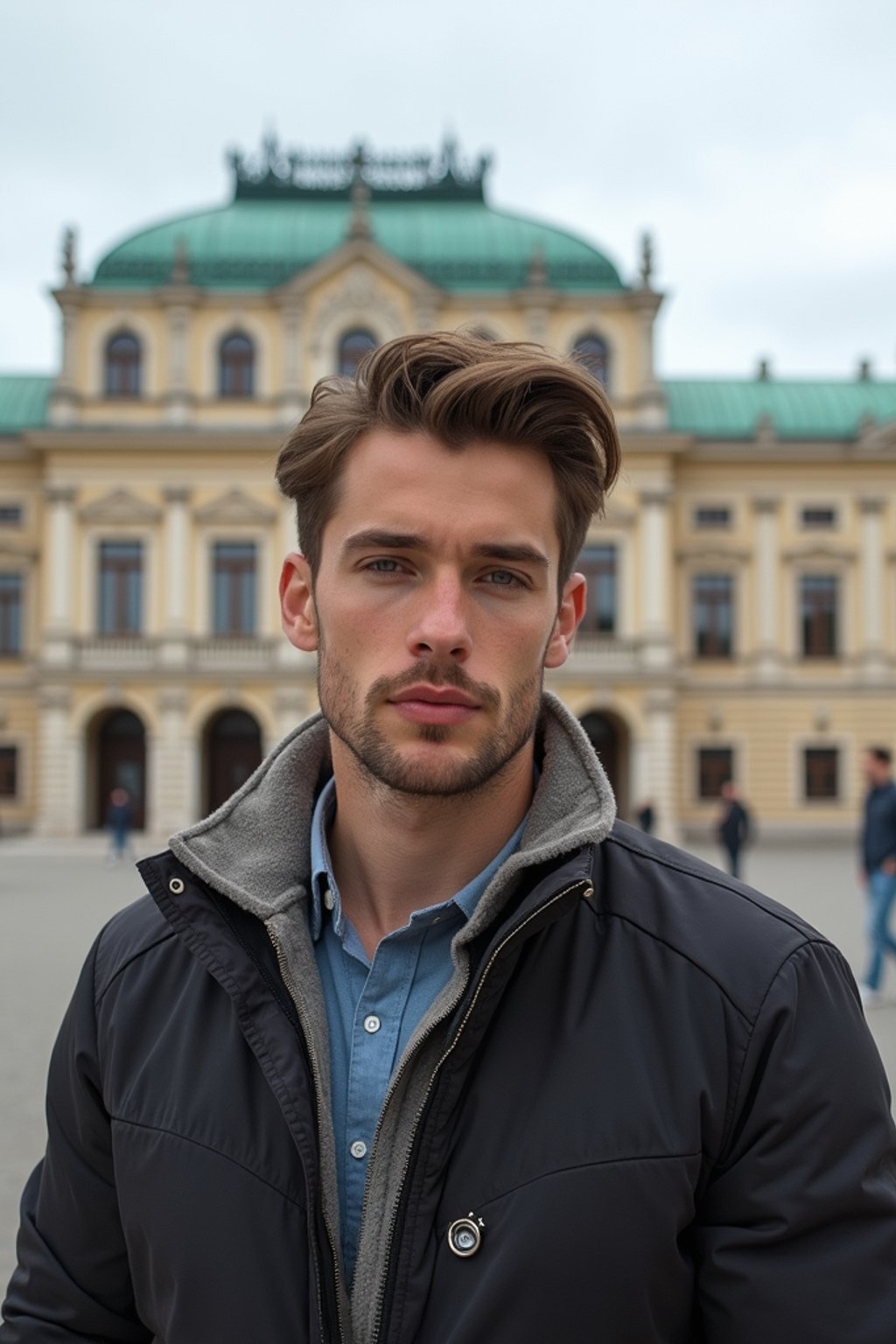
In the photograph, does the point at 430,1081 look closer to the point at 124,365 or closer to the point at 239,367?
the point at 239,367

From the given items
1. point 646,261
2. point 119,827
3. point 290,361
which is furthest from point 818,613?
point 119,827

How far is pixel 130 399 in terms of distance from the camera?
34.9 meters

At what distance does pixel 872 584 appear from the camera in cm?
3656

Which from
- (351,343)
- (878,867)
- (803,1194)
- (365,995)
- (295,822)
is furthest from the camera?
(351,343)

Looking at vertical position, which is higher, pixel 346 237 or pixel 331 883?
pixel 346 237

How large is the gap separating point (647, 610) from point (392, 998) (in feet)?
108

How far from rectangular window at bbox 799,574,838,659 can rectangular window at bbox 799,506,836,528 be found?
4.72 feet

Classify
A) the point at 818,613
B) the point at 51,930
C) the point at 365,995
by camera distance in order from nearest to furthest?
the point at 365,995 → the point at 51,930 → the point at 818,613

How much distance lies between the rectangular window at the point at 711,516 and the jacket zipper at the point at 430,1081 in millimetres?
35615

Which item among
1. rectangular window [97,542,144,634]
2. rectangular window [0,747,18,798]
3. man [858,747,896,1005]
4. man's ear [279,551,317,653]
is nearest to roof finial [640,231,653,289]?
rectangular window [97,542,144,634]

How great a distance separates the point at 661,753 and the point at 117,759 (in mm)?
15020

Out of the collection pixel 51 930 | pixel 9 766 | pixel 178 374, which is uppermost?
pixel 178 374

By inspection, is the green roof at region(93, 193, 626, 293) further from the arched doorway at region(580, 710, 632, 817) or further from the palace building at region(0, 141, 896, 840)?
the arched doorway at region(580, 710, 632, 817)

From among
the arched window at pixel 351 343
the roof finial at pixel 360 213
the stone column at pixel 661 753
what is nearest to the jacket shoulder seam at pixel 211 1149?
the stone column at pixel 661 753
